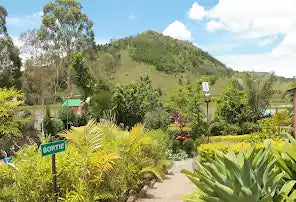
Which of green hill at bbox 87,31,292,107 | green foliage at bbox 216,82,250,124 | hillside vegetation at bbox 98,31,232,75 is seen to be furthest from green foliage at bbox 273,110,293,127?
hillside vegetation at bbox 98,31,232,75

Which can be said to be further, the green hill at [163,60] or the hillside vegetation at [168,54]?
the hillside vegetation at [168,54]

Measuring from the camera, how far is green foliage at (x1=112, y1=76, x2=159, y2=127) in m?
18.0

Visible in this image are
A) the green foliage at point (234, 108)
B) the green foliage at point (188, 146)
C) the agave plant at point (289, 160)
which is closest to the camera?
the agave plant at point (289, 160)

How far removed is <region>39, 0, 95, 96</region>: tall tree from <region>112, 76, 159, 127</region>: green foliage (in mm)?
15864

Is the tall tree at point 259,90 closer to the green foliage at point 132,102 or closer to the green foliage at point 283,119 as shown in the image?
the green foliage at point 283,119

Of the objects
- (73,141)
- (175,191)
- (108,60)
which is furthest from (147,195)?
(108,60)

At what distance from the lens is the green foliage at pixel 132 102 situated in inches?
707

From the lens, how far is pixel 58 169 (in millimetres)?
5086

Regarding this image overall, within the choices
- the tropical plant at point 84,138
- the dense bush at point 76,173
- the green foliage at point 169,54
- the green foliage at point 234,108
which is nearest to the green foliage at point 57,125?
the green foliage at point 234,108

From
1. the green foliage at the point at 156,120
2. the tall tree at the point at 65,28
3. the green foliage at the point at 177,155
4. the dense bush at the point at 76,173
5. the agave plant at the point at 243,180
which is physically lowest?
the green foliage at the point at 177,155

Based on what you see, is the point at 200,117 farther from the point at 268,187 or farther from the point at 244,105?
the point at 268,187

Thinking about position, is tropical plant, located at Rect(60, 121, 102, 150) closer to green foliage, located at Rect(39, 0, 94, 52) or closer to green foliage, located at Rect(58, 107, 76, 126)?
green foliage, located at Rect(58, 107, 76, 126)

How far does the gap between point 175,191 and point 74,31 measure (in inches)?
1070

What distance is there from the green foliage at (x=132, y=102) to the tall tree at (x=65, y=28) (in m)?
15.9
